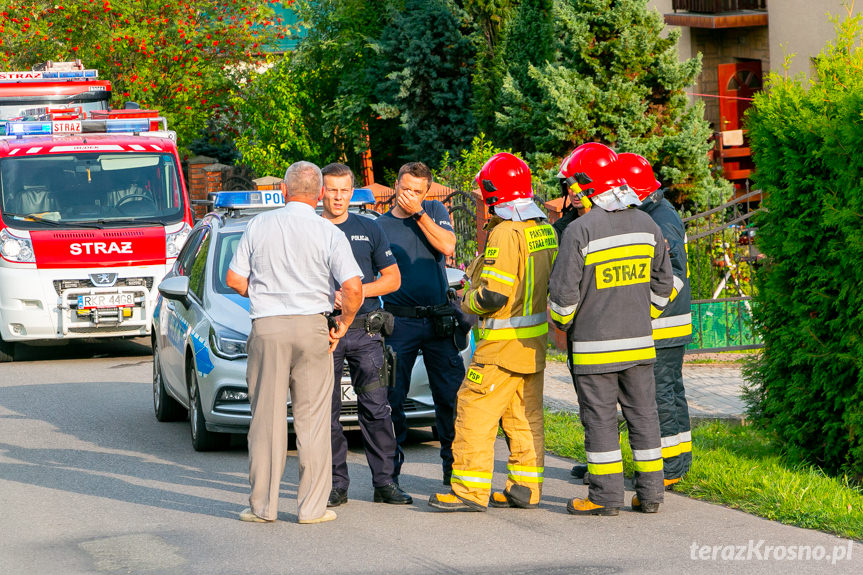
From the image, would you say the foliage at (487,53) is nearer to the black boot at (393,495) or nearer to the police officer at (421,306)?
the police officer at (421,306)

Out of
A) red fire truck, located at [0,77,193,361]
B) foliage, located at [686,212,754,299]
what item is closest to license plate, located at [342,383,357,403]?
foliage, located at [686,212,754,299]

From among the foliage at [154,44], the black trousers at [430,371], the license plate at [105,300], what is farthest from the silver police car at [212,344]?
the foliage at [154,44]

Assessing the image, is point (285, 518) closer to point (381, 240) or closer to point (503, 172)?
point (381, 240)

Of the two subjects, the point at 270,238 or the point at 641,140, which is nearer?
the point at 270,238

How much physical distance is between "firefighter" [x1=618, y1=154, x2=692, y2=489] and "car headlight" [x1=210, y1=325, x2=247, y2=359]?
9.30 ft

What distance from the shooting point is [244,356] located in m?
8.52

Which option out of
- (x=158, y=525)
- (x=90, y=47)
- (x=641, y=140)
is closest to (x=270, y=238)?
(x=158, y=525)

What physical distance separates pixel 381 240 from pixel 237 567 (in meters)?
2.05

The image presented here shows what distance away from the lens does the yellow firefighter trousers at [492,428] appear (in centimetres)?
671

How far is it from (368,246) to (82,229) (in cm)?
771

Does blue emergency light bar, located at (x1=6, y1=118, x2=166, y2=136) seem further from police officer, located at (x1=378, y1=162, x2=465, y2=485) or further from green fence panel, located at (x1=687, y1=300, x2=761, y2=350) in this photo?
police officer, located at (x1=378, y1=162, x2=465, y2=485)

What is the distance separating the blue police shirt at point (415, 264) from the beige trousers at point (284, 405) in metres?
0.78

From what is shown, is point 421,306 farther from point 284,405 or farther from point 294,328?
point 284,405

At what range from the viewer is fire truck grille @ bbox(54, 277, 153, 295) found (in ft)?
45.6
